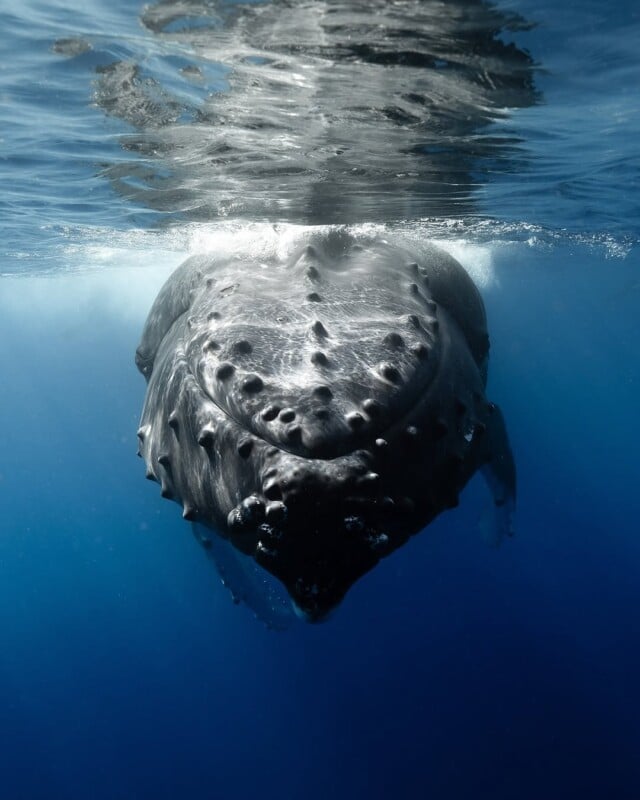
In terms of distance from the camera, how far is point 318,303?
5734 mm

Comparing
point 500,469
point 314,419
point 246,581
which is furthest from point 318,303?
point 246,581

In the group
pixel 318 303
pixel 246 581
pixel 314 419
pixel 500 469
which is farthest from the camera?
pixel 246 581

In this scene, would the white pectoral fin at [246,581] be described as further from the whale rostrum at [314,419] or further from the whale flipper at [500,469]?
the whale flipper at [500,469]

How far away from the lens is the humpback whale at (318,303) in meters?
3.85

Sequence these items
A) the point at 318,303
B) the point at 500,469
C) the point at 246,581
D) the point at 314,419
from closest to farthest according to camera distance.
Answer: the point at 314,419 → the point at 318,303 → the point at 500,469 → the point at 246,581

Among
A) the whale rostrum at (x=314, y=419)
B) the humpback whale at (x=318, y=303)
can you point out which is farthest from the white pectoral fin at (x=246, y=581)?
the whale rostrum at (x=314, y=419)

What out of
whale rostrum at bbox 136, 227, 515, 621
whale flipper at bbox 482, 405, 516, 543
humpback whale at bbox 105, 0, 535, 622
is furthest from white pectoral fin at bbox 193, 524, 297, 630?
whale flipper at bbox 482, 405, 516, 543

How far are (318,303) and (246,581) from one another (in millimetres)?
5640

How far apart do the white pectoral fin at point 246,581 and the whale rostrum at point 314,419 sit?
3139mm

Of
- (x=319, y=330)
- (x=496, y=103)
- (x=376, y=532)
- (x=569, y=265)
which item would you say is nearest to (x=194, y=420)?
(x=319, y=330)

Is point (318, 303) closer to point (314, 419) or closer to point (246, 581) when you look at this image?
point (314, 419)

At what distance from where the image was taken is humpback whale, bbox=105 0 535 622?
3852 millimetres

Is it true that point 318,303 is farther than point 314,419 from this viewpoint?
Yes

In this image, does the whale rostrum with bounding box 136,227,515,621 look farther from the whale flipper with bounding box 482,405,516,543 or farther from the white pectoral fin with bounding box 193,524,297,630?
the white pectoral fin with bounding box 193,524,297,630
